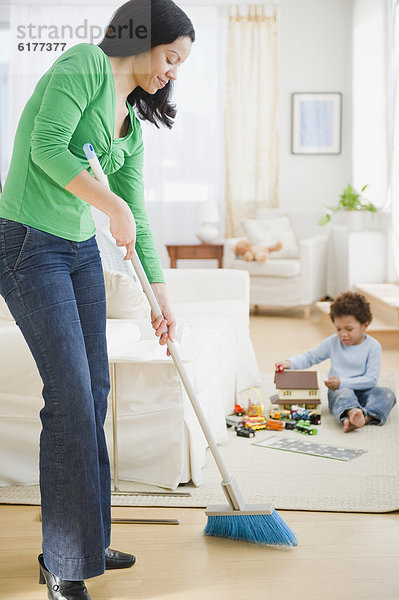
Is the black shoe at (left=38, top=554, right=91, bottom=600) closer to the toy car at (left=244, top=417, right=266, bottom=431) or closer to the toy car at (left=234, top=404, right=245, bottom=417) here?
the toy car at (left=244, top=417, right=266, bottom=431)

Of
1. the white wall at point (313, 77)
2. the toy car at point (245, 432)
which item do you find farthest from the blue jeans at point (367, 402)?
the white wall at point (313, 77)

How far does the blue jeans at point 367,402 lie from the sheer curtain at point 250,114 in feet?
14.0

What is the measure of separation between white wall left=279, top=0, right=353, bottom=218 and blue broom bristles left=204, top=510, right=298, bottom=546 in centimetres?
568

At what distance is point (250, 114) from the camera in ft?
23.4

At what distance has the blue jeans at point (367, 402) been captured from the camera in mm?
2947

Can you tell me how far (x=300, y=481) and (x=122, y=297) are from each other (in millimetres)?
922

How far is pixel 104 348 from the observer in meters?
1.65

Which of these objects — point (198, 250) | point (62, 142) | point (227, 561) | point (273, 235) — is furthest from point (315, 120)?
point (62, 142)

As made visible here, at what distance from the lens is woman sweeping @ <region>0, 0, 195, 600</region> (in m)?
1.37

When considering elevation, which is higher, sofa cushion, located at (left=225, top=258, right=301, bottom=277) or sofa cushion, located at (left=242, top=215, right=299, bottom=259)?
sofa cushion, located at (left=242, top=215, right=299, bottom=259)

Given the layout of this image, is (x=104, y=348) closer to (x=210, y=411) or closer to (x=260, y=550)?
(x=260, y=550)

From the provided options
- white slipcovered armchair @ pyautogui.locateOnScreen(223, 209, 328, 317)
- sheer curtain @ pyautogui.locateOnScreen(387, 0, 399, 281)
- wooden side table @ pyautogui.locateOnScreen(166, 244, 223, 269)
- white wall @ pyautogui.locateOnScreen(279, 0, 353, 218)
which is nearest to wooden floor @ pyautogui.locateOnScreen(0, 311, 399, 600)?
white slipcovered armchair @ pyautogui.locateOnScreen(223, 209, 328, 317)

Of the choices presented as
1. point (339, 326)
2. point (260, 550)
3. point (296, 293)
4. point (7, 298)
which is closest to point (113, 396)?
point (260, 550)

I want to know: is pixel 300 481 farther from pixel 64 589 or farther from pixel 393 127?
pixel 393 127
